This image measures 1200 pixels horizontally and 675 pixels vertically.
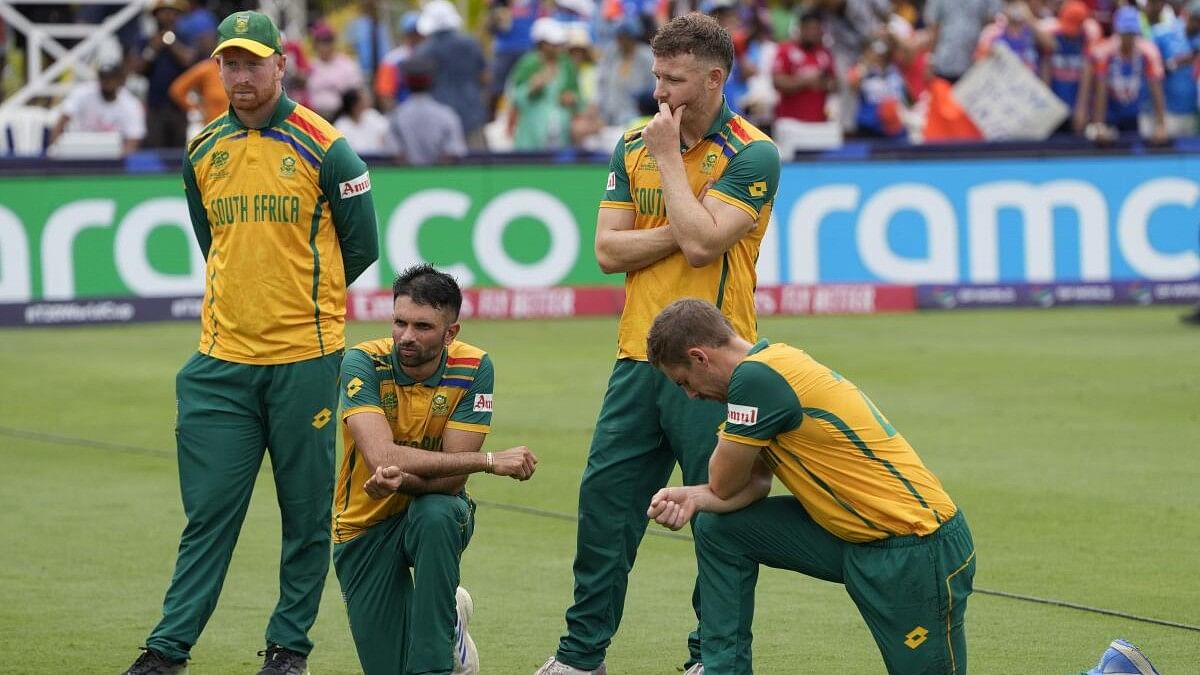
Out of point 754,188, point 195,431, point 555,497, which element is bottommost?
point 555,497

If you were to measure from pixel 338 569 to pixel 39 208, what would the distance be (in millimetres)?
11816

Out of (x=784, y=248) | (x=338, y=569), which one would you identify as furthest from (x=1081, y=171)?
(x=338, y=569)

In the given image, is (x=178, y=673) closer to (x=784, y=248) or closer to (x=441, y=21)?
(x=784, y=248)

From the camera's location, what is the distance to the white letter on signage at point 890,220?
63.0ft

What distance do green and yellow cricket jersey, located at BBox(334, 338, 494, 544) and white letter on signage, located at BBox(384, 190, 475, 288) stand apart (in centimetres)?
1150

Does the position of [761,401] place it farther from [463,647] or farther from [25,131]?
[25,131]

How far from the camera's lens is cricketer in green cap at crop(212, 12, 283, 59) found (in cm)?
711

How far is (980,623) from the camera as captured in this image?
8.07m

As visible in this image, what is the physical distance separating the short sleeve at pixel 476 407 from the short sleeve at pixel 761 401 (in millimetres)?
1120

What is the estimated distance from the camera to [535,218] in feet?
62.1

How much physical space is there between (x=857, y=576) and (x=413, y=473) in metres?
1.59

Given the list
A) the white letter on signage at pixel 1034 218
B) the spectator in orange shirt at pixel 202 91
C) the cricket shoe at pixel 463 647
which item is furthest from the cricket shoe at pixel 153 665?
the white letter on signage at pixel 1034 218

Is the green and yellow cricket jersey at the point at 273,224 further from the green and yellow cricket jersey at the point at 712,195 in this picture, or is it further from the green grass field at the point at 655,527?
the green grass field at the point at 655,527

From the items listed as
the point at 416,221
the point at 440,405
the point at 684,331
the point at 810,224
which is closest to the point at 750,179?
the point at 684,331
